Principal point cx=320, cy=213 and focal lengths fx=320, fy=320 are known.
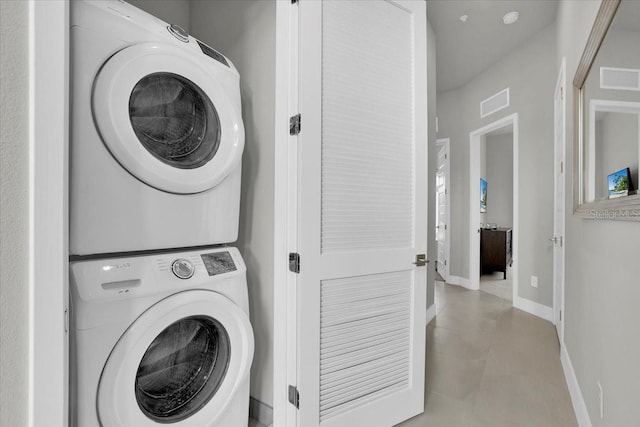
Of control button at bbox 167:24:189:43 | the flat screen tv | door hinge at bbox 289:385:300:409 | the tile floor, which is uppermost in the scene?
control button at bbox 167:24:189:43

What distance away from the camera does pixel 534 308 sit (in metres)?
3.45

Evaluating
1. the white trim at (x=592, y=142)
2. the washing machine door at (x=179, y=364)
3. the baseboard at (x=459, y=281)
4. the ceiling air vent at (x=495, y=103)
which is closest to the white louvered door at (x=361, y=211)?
the washing machine door at (x=179, y=364)

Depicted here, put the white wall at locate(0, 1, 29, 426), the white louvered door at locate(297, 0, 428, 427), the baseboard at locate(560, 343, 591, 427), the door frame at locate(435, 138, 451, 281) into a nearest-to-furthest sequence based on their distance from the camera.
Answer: the white wall at locate(0, 1, 29, 426) < the white louvered door at locate(297, 0, 428, 427) < the baseboard at locate(560, 343, 591, 427) < the door frame at locate(435, 138, 451, 281)

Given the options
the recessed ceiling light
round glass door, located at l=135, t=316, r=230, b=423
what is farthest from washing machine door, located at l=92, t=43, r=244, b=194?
the recessed ceiling light

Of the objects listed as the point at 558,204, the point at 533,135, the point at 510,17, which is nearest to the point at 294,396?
the point at 558,204

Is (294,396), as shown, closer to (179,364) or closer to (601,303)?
(179,364)

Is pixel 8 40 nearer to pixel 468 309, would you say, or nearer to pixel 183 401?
pixel 183 401

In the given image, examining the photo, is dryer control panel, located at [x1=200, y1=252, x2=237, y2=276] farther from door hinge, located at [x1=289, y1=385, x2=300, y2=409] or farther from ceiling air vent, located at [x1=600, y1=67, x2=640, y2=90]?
ceiling air vent, located at [x1=600, y1=67, x2=640, y2=90]

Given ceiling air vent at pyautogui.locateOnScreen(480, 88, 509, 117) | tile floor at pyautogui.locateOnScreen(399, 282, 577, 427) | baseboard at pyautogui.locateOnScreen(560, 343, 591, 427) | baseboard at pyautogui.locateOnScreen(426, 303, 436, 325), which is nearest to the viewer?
baseboard at pyautogui.locateOnScreen(560, 343, 591, 427)

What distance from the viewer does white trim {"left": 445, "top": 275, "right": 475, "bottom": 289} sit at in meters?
4.59

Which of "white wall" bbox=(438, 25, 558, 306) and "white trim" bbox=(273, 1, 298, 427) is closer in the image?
"white trim" bbox=(273, 1, 298, 427)

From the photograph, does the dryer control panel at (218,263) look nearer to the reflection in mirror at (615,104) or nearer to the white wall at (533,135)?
the reflection in mirror at (615,104)

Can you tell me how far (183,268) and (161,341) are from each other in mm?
270

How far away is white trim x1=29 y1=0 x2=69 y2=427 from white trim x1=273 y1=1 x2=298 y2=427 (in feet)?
2.66
